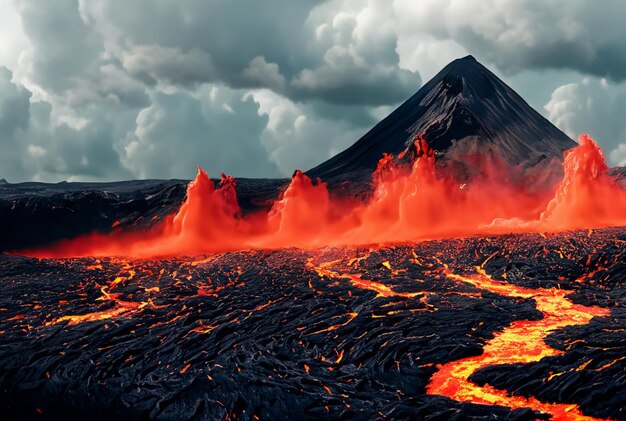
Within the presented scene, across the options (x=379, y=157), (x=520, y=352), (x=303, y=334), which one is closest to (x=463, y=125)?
(x=379, y=157)

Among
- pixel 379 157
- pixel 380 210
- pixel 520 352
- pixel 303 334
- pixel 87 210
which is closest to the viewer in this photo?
pixel 520 352

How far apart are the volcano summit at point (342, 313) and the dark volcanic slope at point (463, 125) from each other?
10213mm

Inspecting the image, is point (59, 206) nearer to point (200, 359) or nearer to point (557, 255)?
point (200, 359)

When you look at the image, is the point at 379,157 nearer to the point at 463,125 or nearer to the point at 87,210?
the point at 463,125

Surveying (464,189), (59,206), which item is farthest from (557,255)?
(59,206)

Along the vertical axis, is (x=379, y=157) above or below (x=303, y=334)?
above

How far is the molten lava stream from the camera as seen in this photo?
66.0ft

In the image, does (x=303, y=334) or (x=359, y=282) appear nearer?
(x=303, y=334)

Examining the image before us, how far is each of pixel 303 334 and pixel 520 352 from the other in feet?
35.5

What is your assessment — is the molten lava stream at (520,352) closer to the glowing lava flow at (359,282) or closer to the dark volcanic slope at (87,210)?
the glowing lava flow at (359,282)

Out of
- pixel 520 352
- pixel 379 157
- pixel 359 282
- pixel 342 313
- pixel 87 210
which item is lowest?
pixel 520 352

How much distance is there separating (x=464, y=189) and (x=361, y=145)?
28253mm

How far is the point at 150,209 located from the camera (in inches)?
3305

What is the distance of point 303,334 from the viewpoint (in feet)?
93.3
